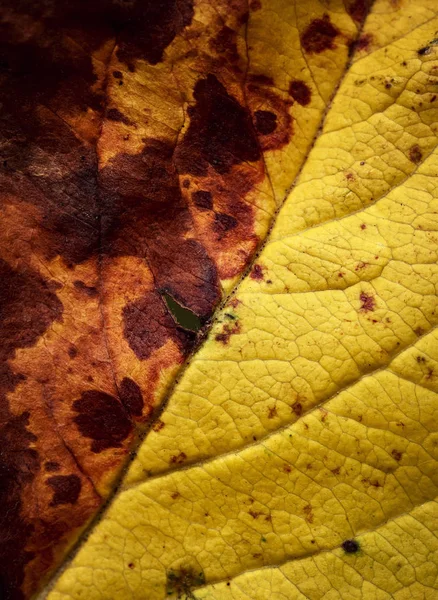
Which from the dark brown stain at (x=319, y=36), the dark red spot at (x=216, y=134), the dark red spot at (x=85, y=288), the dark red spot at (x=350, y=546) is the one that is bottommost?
the dark red spot at (x=350, y=546)

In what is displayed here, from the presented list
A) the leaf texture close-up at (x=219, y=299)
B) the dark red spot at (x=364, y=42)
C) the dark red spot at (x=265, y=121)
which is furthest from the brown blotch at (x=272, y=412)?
the dark red spot at (x=364, y=42)

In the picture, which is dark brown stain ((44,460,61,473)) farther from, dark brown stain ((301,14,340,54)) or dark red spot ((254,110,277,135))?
dark brown stain ((301,14,340,54))

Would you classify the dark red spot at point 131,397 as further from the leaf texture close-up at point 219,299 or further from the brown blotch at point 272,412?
the brown blotch at point 272,412

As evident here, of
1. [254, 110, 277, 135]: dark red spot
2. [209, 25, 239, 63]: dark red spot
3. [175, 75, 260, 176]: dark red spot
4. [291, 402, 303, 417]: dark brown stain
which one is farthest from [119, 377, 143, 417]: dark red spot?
[209, 25, 239, 63]: dark red spot

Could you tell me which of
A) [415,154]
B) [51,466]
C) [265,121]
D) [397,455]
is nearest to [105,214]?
[265,121]

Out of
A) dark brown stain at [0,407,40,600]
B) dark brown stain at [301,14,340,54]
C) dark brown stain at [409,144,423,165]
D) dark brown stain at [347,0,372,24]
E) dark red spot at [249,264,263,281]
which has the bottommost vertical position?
dark brown stain at [0,407,40,600]

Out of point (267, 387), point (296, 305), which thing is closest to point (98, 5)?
point (296, 305)

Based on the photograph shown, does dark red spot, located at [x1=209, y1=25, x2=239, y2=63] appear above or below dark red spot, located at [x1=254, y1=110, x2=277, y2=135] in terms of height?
above

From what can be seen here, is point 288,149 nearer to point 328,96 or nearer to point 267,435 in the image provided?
point 328,96
